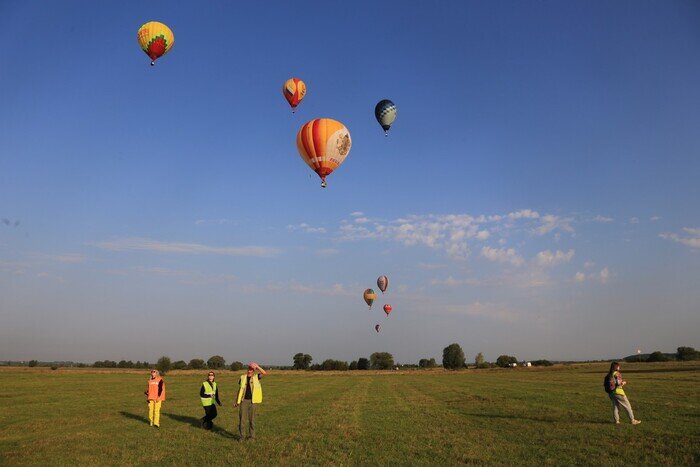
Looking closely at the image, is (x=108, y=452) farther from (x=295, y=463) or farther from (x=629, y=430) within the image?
(x=629, y=430)

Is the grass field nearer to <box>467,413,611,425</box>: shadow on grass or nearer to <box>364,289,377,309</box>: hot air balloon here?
<box>467,413,611,425</box>: shadow on grass

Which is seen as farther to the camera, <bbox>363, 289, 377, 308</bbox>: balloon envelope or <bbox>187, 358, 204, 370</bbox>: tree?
<bbox>187, 358, 204, 370</bbox>: tree

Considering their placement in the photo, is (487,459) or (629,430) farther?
(629,430)

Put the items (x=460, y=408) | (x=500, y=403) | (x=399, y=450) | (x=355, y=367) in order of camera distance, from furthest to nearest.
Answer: (x=355, y=367) → (x=500, y=403) → (x=460, y=408) → (x=399, y=450)

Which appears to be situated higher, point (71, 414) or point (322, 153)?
point (322, 153)

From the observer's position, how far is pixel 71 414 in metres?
24.6

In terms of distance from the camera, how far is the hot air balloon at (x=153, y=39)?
38219mm

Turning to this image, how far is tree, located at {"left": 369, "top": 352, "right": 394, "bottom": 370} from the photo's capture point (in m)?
188

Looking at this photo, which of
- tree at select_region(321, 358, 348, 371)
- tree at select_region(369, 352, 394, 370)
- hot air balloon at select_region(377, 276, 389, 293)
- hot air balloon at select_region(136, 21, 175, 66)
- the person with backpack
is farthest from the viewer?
A: tree at select_region(369, 352, 394, 370)

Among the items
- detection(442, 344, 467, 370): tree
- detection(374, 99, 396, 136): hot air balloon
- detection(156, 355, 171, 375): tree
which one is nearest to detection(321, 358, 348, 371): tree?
detection(442, 344, 467, 370): tree

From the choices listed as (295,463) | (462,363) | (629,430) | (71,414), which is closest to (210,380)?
(295,463)

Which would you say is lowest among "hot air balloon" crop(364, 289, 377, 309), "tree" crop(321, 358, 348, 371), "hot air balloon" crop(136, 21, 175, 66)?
"tree" crop(321, 358, 348, 371)

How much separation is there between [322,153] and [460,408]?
17633 millimetres

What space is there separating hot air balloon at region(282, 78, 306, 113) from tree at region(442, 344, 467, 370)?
15869 cm
